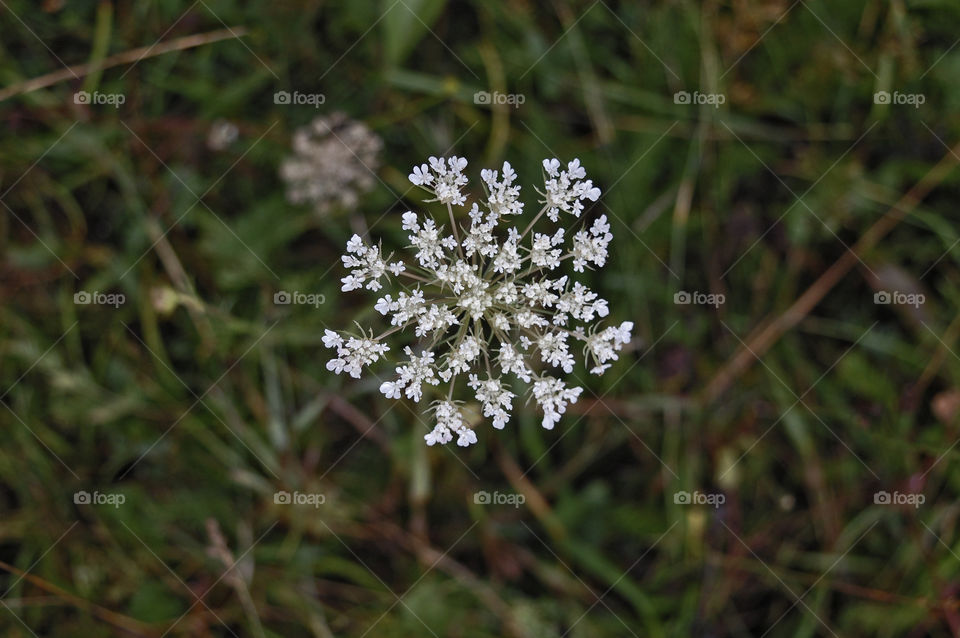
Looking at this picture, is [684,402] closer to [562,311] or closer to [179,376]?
[562,311]

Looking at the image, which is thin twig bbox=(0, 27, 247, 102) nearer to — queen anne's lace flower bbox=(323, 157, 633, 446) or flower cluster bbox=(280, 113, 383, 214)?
flower cluster bbox=(280, 113, 383, 214)

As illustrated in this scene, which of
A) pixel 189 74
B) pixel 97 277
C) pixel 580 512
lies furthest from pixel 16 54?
pixel 580 512

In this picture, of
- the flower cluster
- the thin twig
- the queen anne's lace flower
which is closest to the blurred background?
the thin twig

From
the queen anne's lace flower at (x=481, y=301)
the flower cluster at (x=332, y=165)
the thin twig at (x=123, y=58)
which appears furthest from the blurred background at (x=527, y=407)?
the queen anne's lace flower at (x=481, y=301)

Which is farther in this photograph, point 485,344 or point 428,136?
point 428,136

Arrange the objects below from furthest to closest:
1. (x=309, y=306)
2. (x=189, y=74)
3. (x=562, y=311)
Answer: (x=189, y=74) → (x=309, y=306) → (x=562, y=311)

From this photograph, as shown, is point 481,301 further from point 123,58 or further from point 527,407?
point 123,58

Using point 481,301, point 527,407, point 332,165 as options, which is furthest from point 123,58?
point 527,407

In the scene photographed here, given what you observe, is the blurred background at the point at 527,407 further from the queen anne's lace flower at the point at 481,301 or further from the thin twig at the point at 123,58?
the queen anne's lace flower at the point at 481,301

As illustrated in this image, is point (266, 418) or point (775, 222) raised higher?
point (775, 222)
